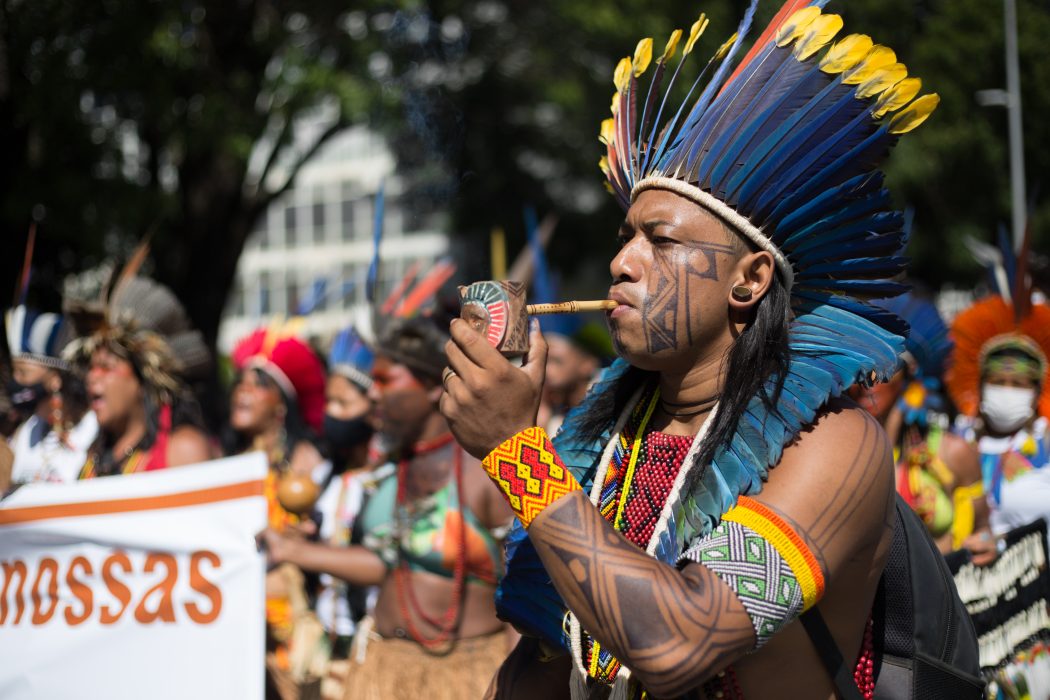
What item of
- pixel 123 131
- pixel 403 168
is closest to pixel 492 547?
pixel 123 131

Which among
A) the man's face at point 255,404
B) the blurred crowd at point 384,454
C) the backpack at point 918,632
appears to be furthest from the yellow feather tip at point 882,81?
the man's face at point 255,404

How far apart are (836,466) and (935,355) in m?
4.90

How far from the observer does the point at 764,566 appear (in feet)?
7.27

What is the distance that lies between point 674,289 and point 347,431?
568 cm

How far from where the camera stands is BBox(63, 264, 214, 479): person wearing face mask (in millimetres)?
5660

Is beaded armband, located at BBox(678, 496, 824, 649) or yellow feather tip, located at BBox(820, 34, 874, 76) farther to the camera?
yellow feather tip, located at BBox(820, 34, 874, 76)

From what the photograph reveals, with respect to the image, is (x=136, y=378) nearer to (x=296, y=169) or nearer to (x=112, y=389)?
(x=112, y=389)

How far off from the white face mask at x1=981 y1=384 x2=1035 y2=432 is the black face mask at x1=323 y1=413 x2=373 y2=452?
3870mm

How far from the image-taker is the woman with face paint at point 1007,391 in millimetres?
5906

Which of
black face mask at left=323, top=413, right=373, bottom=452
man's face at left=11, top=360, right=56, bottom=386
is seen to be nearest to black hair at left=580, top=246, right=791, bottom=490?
black face mask at left=323, top=413, right=373, bottom=452

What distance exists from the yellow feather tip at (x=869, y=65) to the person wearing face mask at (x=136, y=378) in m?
3.78

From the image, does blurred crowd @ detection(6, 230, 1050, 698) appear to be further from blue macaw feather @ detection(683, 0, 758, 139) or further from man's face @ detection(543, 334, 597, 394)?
blue macaw feather @ detection(683, 0, 758, 139)

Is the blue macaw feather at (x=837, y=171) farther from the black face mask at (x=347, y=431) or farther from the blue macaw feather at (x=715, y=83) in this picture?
the black face mask at (x=347, y=431)

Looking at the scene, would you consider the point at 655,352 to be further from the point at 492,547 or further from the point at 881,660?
the point at 492,547
